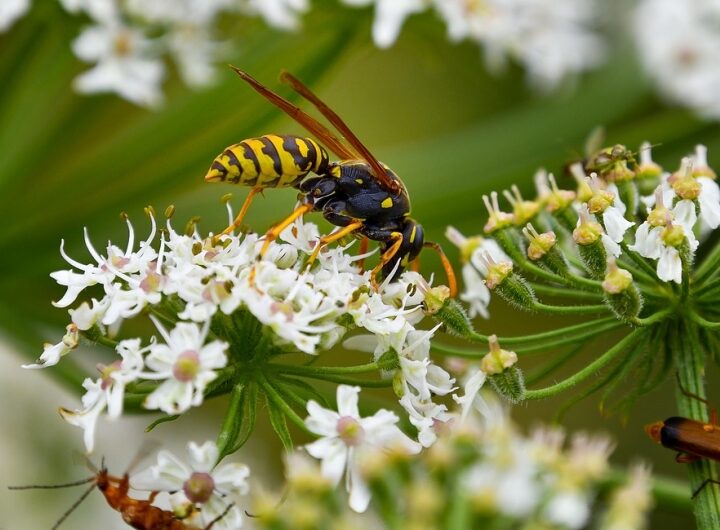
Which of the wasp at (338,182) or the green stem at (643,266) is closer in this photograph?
the green stem at (643,266)

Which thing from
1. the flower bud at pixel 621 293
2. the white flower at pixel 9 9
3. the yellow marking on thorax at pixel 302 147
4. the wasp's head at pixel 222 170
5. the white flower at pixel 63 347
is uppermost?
the white flower at pixel 9 9

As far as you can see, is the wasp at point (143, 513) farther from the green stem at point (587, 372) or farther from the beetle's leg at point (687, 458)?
the beetle's leg at point (687, 458)

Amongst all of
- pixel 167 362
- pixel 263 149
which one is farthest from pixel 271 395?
pixel 263 149

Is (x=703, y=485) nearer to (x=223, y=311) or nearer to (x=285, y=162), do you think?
(x=223, y=311)

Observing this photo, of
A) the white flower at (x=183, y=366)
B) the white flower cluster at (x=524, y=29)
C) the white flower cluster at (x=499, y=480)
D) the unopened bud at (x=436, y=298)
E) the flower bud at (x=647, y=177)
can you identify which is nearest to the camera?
the white flower cluster at (x=499, y=480)

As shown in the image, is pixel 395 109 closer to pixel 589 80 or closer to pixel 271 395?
pixel 589 80

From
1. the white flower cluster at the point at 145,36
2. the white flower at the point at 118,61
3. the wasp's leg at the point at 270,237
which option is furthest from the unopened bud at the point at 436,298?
the white flower at the point at 118,61

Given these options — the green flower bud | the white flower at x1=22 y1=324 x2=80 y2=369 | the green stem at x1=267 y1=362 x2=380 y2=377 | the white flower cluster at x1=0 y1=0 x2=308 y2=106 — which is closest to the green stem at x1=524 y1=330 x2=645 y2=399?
the green flower bud
